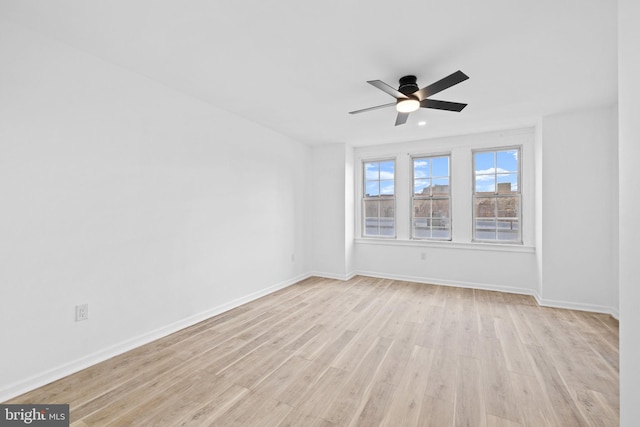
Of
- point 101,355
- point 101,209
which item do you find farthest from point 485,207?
point 101,355

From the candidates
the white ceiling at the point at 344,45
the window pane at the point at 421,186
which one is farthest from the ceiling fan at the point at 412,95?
the window pane at the point at 421,186

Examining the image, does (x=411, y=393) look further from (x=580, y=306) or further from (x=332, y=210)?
(x=332, y=210)

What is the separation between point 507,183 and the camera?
4.76 metres

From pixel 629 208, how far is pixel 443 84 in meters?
1.61

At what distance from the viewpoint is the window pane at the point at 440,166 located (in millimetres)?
5191

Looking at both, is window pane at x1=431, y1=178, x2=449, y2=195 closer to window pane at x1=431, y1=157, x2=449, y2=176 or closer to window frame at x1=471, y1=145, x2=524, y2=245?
window pane at x1=431, y1=157, x2=449, y2=176

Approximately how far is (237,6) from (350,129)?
294 centimetres

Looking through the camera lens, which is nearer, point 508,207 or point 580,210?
point 580,210

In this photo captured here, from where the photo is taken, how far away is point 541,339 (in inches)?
116

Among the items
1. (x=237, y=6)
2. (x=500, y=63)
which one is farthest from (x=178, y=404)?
(x=500, y=63)

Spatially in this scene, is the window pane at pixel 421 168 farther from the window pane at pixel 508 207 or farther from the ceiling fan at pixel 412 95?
the ceiling fan at pixel 412 95

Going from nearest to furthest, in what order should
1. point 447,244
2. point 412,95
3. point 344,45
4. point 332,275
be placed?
point 344,45
point 412,95
point 447,244
point 332,275

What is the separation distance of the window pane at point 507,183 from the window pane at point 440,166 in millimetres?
857

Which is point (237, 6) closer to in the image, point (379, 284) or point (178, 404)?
point (178, 404)
